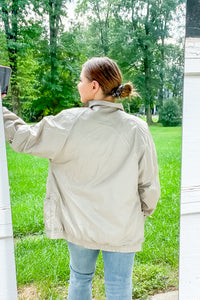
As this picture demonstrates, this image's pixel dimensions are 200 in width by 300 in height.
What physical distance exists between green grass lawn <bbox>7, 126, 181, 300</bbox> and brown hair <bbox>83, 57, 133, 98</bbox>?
206 mm

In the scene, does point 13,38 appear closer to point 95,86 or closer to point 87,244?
point 95,86

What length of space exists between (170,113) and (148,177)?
0.27 metres

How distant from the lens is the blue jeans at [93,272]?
111cm

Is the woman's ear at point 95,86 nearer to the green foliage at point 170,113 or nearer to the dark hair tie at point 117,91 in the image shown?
the dark hair tie at point 117,91

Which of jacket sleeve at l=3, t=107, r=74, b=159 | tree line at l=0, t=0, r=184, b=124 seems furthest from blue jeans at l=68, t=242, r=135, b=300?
tree line at l=0, t=0, r=184, b=124

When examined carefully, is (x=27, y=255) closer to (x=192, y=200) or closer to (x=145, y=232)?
(x=145, y=232)

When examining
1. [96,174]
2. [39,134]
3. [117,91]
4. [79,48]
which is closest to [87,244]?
[96,174]

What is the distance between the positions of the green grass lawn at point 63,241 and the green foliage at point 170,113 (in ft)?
0.10

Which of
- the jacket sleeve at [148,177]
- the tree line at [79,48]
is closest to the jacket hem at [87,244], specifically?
the jacket sleeve at [148,177]

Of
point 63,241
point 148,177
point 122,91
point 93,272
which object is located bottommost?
point 93,272

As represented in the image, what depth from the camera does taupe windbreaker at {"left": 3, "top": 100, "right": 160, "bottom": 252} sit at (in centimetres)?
101

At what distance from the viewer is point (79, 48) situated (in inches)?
42.1

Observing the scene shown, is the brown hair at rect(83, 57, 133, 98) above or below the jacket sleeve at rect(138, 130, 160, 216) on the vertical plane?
above

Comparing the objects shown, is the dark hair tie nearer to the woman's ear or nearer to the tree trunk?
the woman's ear
